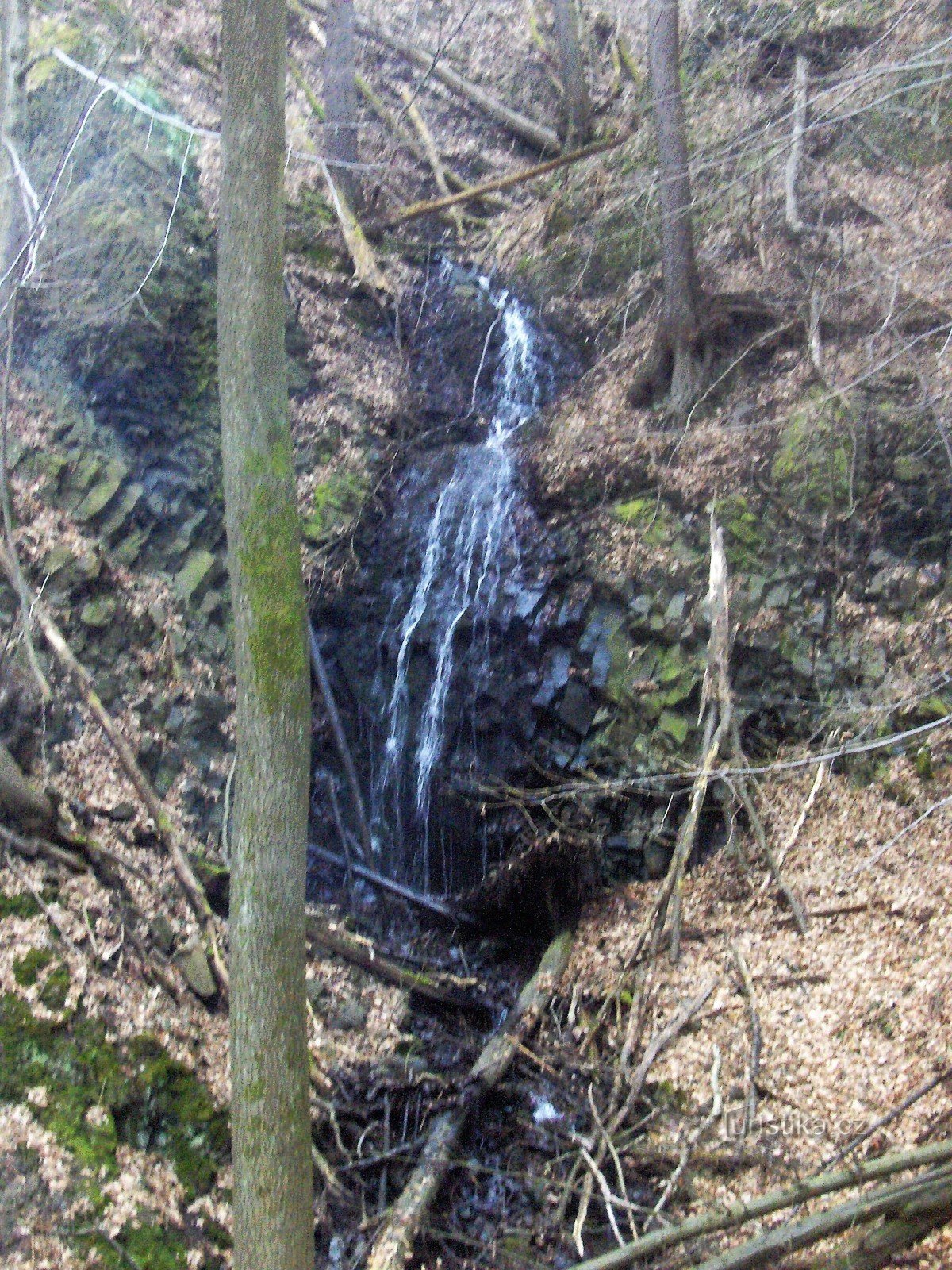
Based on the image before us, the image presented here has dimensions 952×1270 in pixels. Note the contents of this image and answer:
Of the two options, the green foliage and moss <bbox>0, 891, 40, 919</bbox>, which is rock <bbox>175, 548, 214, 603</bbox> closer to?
moss <bbox>0, 891, 40, 919</bbox>

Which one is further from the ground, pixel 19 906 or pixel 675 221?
pixel 675 221

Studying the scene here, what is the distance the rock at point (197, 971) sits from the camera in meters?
6.36

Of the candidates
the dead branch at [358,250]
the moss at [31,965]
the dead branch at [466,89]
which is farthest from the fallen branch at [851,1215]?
the dead branch at [466,89]

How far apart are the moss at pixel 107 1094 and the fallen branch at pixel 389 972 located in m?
2.08

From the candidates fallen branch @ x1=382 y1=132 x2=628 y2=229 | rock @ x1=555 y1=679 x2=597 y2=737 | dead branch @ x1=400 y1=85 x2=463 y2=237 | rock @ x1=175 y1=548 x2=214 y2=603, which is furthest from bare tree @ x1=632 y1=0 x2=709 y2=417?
rock @ x1=175 y1=548 x2=214 y2=603

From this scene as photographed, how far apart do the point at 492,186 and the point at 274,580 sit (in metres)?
11.2

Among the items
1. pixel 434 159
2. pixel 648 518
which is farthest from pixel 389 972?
pixel 434 159

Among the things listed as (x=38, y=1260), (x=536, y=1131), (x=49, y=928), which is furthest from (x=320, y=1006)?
(x=38, y=1260)

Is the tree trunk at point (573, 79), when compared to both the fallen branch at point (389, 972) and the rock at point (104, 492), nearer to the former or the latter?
the rock at point (104, 492)

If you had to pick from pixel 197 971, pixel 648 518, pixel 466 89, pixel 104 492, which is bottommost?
pixel 197 971

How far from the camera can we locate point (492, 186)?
13.9m

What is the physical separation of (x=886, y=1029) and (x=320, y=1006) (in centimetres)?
414

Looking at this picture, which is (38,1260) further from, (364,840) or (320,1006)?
(364,840)

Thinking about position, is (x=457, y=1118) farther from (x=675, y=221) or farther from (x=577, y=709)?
(x=675, y=221)
